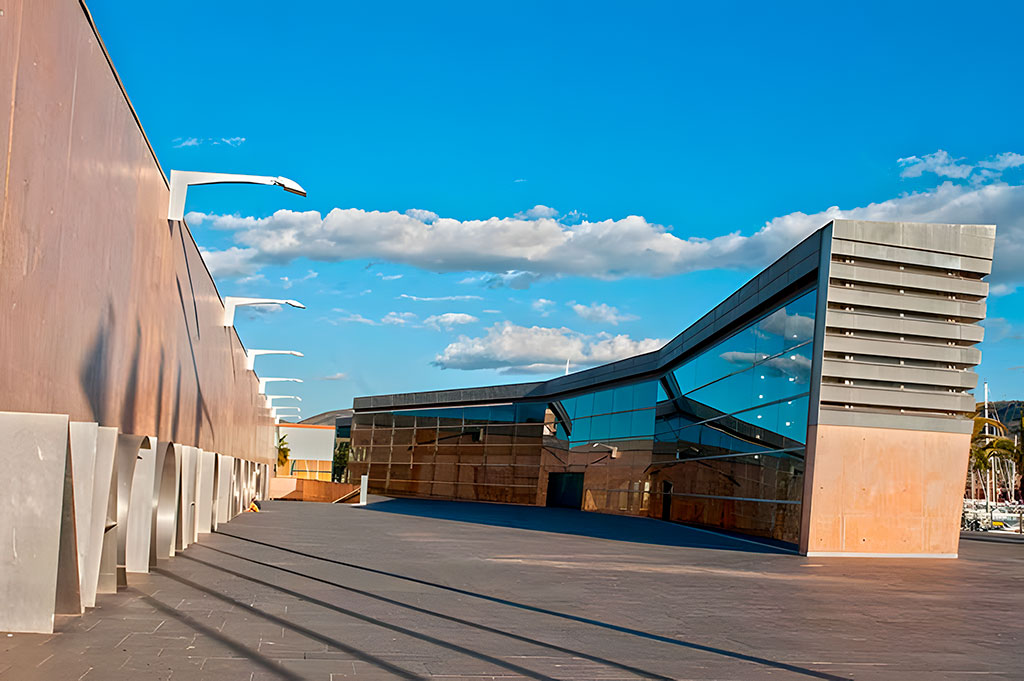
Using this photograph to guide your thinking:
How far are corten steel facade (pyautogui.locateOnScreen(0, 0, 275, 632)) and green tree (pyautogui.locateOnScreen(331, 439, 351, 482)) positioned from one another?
56.3 m

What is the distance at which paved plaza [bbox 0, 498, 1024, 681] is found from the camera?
7207mm

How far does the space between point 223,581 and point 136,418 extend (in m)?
4.56

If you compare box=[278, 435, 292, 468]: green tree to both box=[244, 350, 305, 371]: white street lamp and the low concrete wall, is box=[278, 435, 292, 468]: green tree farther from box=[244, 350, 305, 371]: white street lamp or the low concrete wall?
box=[244, 350, 305, 371]: white street lamp

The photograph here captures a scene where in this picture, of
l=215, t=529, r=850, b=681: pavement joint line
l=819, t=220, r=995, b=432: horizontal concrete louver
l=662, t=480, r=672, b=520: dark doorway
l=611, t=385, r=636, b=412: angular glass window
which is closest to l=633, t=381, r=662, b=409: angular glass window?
l=611, t=385, r=636, b=412: angular glass window

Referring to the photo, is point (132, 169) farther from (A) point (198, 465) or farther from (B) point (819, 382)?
(B) point (819, 382)

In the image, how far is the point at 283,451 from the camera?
338 ft

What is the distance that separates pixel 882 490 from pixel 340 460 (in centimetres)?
5769

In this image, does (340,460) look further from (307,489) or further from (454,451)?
(454,451)

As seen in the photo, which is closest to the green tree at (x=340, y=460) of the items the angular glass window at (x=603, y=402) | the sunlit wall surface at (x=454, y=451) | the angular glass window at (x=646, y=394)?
the sunlit wall surface at (x=454, y=451)

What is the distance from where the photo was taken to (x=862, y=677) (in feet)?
24.5

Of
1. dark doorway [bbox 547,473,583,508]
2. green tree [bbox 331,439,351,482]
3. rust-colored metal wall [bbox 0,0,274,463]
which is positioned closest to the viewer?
rust-colored metal wall [bbox 0,0,274,463]

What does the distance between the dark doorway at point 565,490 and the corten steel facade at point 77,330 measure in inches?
1156

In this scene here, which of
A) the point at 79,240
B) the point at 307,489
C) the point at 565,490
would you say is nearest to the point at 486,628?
the point at 79,240

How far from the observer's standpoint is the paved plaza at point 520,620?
23.6 ft
